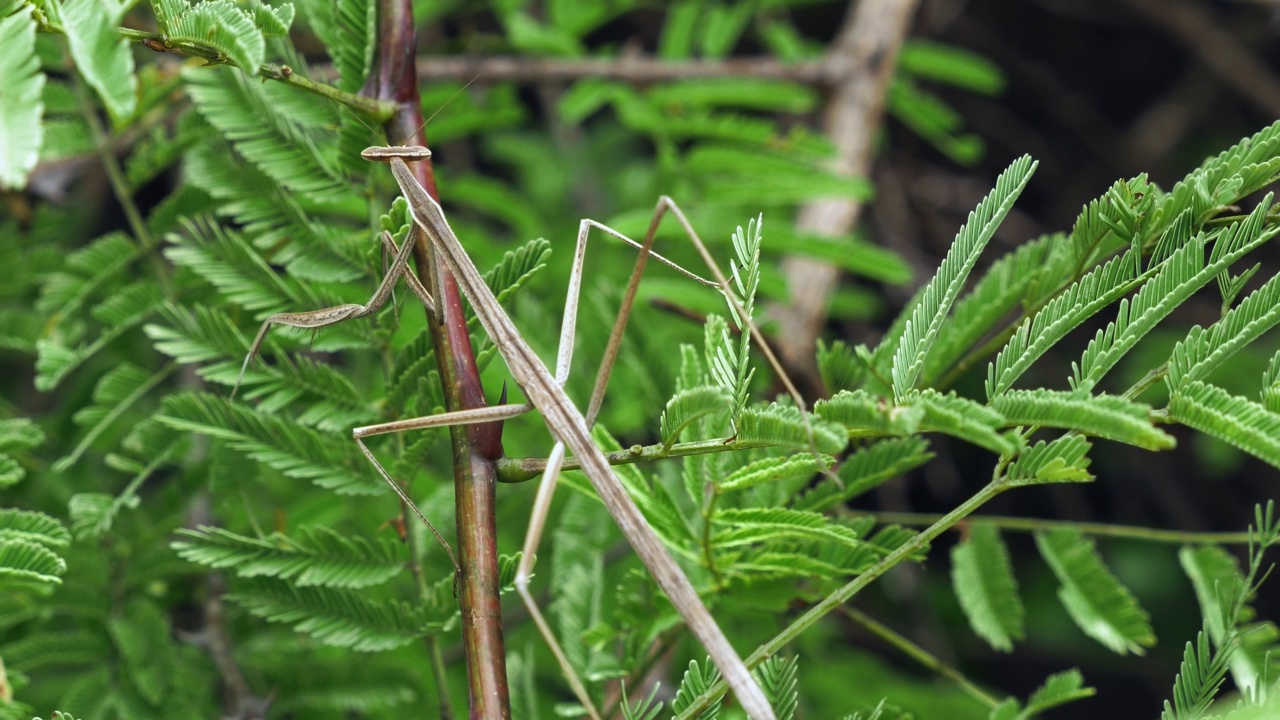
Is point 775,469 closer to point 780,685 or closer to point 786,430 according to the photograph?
point 786,430

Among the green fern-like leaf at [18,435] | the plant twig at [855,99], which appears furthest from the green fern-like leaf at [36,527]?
the plant twig at [855,99]

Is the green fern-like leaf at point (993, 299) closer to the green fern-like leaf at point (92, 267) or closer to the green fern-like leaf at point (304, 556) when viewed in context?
the green fern-like leaf at point (304, 556)

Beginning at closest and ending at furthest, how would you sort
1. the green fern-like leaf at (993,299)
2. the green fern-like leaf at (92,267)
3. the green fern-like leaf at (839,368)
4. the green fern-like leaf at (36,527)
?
the green fern-like leaf at (36,527), the green fern-like leaf at (993,299), the green fern-like leaf at (839,368), the green fern-like leaf at (92,267)

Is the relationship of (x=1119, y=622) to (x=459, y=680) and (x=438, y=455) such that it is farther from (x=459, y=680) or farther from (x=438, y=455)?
(x=438, y=455)

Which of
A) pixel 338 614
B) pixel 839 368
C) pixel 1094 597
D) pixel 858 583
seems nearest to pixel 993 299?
pixel 839 368

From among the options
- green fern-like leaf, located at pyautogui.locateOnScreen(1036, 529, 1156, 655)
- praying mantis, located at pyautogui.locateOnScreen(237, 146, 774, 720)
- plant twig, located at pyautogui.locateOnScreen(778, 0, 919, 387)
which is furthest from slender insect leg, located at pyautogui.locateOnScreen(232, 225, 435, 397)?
plant twig, located at pyautogui.locateOnScreen(778, 0, 919, 387)

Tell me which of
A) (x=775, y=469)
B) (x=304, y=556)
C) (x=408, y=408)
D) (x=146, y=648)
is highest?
(x=408, y=408)
